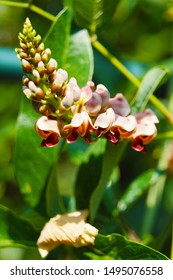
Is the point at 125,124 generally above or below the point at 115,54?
below

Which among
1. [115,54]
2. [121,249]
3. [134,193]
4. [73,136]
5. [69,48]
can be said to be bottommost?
[121,249]

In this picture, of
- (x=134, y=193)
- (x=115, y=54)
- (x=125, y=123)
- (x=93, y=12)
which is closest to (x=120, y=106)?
(x=125, y=123)

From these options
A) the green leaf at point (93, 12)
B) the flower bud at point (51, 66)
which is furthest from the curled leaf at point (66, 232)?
the green leaf at point (93, 12)

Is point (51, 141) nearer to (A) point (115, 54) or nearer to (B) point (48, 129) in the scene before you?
(B) point (48, 129)

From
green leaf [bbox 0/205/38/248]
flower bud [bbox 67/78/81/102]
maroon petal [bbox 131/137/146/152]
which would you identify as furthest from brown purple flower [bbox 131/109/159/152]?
green leaf [bbox 0/205/38/248]

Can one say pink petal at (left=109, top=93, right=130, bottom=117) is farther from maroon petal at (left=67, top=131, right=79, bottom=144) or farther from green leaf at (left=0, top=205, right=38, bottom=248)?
green leaf at (left=0, top=205, right=38, bottom=248)
